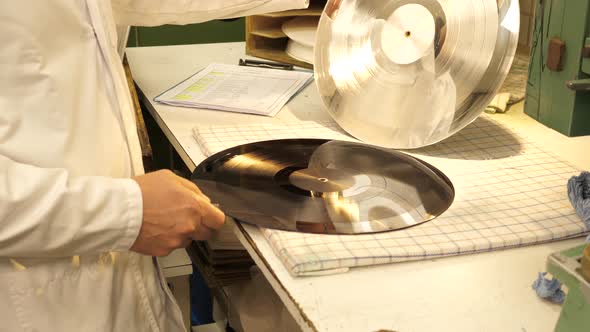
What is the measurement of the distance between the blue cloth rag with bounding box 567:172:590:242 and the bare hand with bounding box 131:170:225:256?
511 millimetres

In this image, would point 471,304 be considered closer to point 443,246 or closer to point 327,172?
point 443,246

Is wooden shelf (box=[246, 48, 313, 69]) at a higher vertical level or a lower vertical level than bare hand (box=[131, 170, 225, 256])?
higher

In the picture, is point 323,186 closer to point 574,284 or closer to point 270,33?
point 574,284

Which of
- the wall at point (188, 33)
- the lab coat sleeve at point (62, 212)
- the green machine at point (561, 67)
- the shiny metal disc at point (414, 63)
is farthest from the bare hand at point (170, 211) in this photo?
the wall at point (188, 33)

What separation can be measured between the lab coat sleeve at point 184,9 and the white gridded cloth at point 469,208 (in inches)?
11.5

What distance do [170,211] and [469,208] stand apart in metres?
0.44

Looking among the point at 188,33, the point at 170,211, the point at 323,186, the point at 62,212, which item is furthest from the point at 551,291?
the point at 188,33

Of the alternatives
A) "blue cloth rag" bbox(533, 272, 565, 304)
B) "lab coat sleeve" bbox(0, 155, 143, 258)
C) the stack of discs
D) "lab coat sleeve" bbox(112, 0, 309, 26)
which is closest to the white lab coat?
"lab coat sleeve" bbox(0, 155, 143, 258)

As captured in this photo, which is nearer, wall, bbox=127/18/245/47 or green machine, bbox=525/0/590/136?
green machine, bbox=525/0/590/136

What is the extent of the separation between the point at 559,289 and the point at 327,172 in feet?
1.38

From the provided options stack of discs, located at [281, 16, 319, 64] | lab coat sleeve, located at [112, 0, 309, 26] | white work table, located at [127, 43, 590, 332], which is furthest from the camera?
stack of discs, located at [281, 16, 319, 64]

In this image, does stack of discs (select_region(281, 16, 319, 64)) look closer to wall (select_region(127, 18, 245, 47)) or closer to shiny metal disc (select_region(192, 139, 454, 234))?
shiny metal disc (select_region(192, 139, 454, 234))

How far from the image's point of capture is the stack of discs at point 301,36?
175 cm

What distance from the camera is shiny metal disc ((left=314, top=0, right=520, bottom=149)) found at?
47.9 inches
